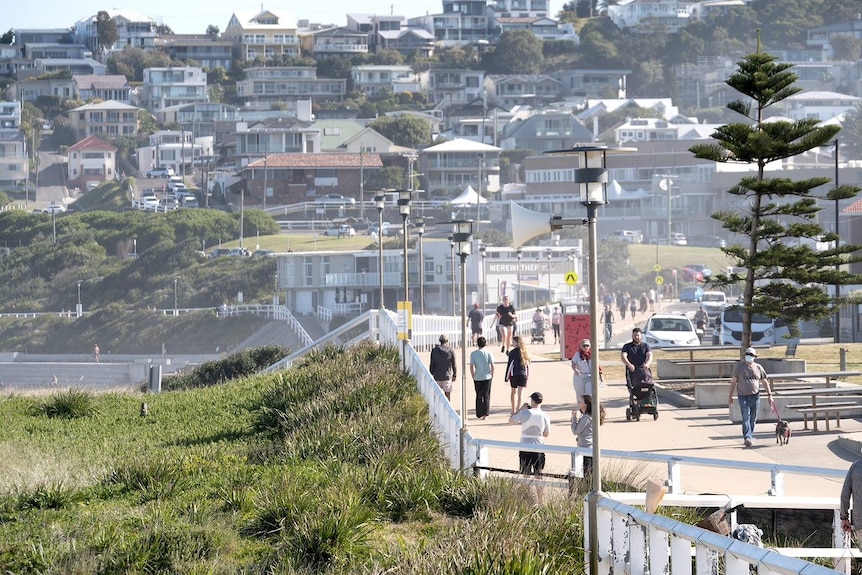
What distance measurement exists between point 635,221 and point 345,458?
391ft

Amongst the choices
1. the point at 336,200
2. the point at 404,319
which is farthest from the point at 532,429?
the point at 336,200

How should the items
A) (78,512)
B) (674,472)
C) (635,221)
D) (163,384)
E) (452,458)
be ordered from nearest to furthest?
(674,472) < (78,512) < (452,458) < (163,384) < (635,221)

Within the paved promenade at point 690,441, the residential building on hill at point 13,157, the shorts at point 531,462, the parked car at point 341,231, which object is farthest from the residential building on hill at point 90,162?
the shorts at point 531,462

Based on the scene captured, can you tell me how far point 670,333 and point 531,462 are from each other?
23.2 metres

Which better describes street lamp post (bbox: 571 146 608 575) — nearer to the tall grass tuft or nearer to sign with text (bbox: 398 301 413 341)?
sign with text (bbox: 398 301 413 341)

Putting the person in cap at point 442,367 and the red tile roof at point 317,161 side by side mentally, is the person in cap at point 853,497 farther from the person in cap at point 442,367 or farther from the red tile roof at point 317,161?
the red tile roof at point 317,161

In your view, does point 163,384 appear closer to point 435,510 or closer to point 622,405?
point 622,405

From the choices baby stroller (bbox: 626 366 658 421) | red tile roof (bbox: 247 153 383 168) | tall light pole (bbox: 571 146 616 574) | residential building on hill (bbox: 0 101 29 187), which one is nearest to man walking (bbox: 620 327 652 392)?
baby stroller (bbox: 626 366 658 421)

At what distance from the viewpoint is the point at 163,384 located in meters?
42.8

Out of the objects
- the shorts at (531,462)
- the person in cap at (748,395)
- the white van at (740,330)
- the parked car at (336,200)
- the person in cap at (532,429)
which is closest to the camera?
the shorts at (531,462)

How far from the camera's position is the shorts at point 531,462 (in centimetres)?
1426

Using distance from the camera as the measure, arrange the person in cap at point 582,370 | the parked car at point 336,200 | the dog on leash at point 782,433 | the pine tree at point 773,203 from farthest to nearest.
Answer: the parked car at point 336,200, the pine tree at point 773,203, the person in cap at point 582,370, the dog on leash at point 782,433

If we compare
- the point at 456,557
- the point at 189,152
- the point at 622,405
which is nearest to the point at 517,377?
the point at 622,405

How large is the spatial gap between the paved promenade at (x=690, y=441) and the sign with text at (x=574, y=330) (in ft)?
9.97
